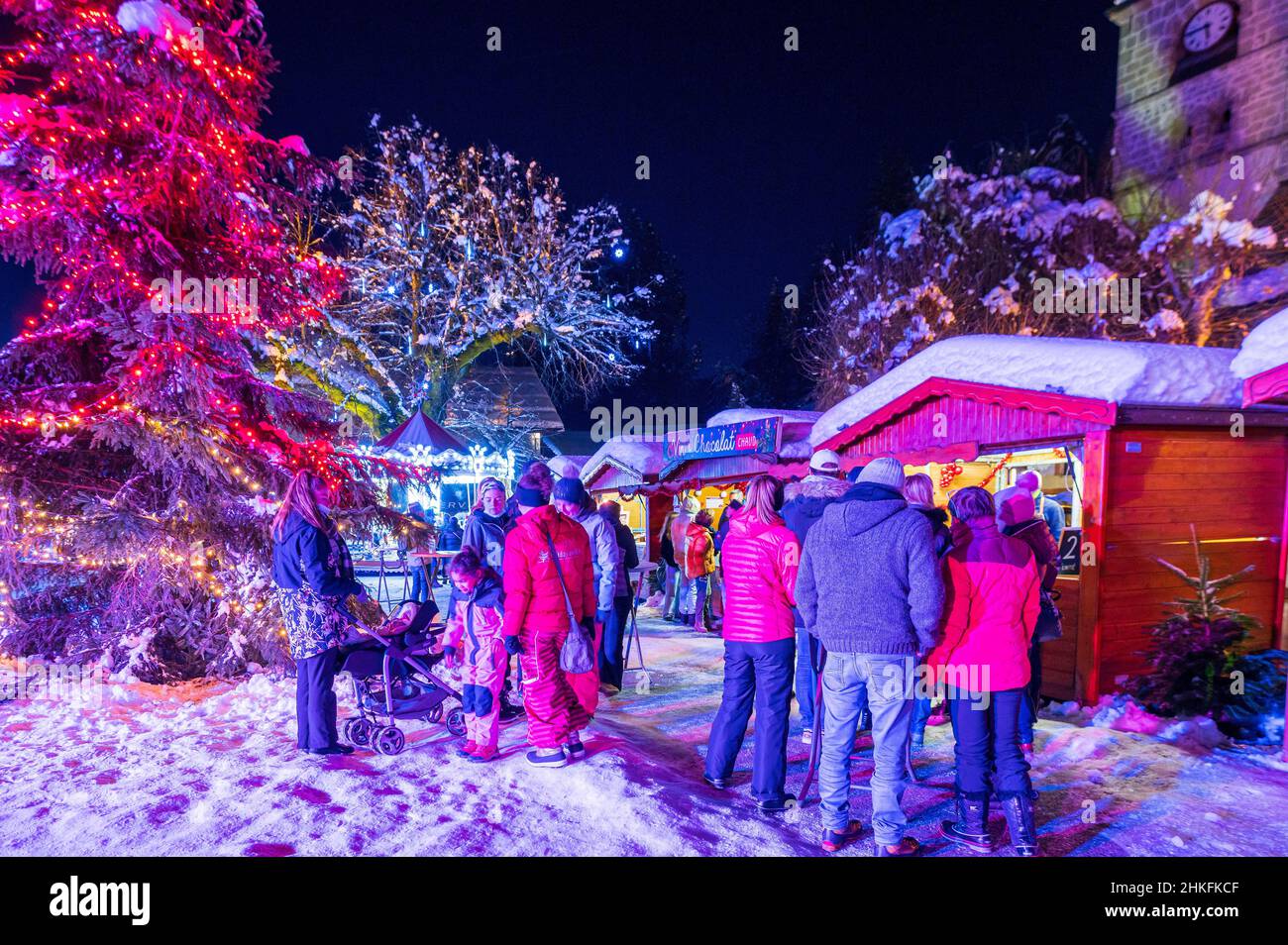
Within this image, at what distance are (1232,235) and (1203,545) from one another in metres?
12.6

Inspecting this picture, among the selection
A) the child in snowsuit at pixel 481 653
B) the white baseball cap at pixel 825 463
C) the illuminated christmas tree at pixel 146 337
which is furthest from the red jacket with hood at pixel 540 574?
the illuminated christmas tree at pixel 146 337

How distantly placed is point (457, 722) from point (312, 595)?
4.90 feet

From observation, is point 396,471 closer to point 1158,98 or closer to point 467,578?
point 467,578

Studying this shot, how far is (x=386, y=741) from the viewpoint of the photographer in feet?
16.0

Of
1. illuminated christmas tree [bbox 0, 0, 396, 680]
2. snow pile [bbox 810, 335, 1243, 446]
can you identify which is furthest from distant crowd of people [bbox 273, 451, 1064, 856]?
illuminated christmas tree [bbox 0, 0, 396, 680]

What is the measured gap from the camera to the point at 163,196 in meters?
6.16

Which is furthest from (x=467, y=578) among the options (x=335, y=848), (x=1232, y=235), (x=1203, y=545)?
(x=1232, y=235)

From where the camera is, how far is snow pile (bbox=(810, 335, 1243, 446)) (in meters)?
7.02

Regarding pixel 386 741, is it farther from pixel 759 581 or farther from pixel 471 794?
pixel 759 581

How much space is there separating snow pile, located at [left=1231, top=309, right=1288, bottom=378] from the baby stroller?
6371 millimetres

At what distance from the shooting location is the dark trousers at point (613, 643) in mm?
7223

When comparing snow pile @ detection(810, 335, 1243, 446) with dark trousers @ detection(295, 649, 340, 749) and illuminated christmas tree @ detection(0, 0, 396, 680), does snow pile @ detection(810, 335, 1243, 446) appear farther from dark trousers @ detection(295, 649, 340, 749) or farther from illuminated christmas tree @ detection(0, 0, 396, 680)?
illuminated christmas tree @ detection(0, 0, 396, 680)

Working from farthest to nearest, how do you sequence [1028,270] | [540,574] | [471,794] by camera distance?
1. [1028,270]
2. [540,574]
3. [471,794]

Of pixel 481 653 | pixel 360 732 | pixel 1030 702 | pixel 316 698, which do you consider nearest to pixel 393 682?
pixel 360 732
